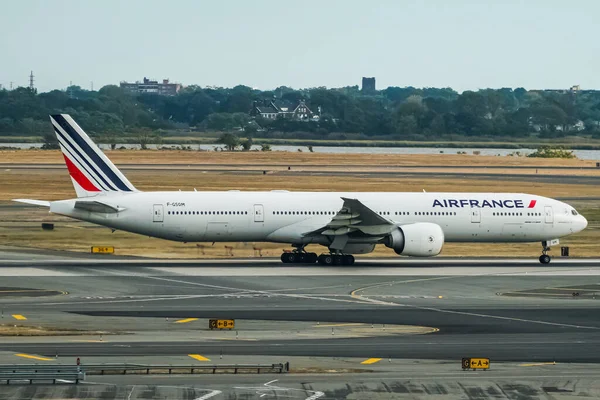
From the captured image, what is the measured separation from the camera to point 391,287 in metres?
49.0

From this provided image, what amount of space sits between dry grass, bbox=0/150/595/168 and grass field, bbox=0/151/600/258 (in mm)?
120

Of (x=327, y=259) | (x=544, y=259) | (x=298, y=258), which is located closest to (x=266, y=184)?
(x=298, y=258)

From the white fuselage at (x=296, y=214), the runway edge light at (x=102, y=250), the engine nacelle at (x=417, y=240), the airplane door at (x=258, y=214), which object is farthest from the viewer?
the runway edge light at (x=102, y=250)

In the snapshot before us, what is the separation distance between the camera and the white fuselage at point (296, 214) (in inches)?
2180

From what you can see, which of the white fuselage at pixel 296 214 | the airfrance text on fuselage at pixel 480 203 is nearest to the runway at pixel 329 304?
the white fuselage at pixel 296 214

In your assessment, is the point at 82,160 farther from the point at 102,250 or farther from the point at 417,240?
the point at 417,240

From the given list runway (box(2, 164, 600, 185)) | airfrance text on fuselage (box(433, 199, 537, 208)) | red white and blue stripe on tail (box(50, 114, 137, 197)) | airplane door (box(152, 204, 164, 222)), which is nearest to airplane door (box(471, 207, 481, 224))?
airfrance text on fuselage (box(433, 199, 537, 208))

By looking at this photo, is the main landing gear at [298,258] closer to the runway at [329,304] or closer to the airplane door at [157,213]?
the runway at [329,304]

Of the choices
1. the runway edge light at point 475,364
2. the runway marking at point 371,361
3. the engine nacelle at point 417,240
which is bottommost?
the runway marking at point 371,361

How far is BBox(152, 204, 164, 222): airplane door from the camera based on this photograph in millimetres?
55281

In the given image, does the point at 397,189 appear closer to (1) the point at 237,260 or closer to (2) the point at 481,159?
(1) the point at 237,260

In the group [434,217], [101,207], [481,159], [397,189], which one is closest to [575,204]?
[397,189]

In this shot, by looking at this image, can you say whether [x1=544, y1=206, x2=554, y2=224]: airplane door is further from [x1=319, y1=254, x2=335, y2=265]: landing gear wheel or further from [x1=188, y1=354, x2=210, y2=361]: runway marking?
[x1=188, y1=354, x2=210, y2=361]: runway marking

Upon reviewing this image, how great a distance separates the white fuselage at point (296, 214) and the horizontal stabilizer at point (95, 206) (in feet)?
0.65
